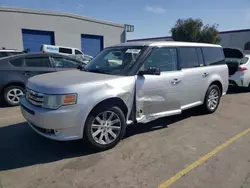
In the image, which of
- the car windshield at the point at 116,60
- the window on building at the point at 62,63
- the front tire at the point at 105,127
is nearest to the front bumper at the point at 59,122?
the front tire at the point at 105,127

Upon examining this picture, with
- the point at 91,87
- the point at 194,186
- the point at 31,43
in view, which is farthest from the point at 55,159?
the point at 31,43

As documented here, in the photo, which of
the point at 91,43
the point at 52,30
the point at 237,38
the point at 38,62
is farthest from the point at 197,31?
the point at 38,62

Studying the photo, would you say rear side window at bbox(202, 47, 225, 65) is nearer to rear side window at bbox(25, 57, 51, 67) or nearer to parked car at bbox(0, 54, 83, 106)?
parked car at bbox(0, 54, 83, 106)

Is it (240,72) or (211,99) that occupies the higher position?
(240,72)

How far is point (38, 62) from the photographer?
22.1ft

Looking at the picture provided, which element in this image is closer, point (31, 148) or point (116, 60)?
point (31, 148)

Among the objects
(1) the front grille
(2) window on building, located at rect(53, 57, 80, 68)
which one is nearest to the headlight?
(1) the front grille

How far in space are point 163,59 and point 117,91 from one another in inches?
54.2

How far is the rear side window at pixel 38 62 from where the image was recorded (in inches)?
260

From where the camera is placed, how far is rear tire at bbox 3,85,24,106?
247 inches

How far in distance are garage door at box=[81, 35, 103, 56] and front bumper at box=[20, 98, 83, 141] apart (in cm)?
2312

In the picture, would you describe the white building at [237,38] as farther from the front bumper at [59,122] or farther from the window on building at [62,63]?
the front bumper at [59,122]

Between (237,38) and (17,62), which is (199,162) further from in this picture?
(237,38)

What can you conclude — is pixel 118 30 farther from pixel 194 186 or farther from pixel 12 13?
pixel 194 186
